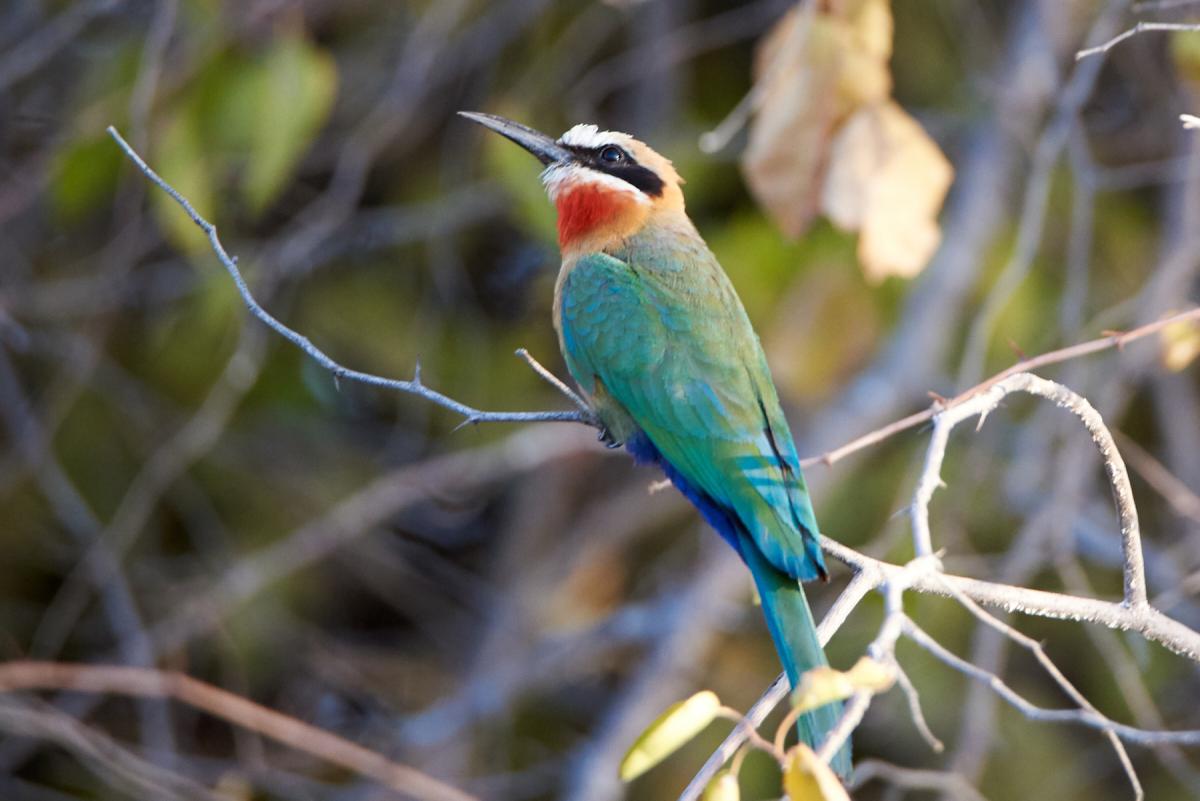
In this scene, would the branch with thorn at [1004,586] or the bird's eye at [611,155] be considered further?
the bird's eye at [611,155]

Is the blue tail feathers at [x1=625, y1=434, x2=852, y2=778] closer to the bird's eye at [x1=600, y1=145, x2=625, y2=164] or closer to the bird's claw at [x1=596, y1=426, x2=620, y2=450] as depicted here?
the bird's claw at [x1=596, y1=426, x2=620, y2=450]

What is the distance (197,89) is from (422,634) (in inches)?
72.7

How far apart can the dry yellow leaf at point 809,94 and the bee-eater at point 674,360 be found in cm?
23

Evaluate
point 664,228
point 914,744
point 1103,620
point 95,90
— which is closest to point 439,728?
point 914,744

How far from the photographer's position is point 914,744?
13.6 ft

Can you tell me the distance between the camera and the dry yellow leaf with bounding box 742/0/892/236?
2740 millimetres

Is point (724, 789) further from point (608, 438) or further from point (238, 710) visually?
point (238, 710)

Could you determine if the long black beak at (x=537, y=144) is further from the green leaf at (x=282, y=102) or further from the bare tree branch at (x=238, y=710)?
the bare tree branch at (x=238, y=710)

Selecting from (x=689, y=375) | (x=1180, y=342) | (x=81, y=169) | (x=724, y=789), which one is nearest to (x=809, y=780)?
(x=724, y=789)

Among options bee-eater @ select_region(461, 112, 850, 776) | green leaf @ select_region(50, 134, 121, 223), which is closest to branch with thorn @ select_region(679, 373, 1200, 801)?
bee-eater @ select_region(461, 112, 850, 776)

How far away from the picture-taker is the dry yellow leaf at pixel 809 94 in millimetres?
2740

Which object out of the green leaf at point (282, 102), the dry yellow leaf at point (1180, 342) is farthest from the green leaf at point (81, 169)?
the dry yellow leaf at point (1180, 342)

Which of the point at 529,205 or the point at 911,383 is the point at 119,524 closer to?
the point at 529,205

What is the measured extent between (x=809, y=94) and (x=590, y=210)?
54 centimetres
